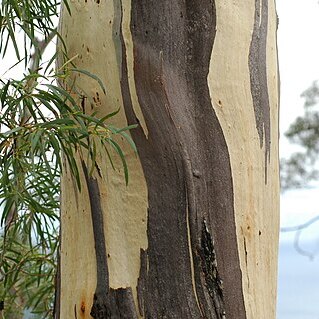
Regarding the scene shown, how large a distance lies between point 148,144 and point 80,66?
16 centimetres

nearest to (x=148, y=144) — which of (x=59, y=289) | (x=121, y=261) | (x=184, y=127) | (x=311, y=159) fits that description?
(x=184, y=127)

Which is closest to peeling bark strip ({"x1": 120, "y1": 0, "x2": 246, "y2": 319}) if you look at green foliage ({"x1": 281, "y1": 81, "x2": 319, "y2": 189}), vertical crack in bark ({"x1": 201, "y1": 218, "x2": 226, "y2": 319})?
vertical crack in bark ({"x1": 201, "y1": 218, "x2": 226, "y2": 319})

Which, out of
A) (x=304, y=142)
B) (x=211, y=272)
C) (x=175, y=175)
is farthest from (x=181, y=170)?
(x=304, y=142)

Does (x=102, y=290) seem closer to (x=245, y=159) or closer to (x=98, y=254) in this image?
(x=98, y=254)

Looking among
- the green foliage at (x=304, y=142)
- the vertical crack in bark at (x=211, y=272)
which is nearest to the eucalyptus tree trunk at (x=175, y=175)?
the vertical crack in bark at (x=211, y=272)

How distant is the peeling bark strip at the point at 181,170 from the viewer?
0.95 meters

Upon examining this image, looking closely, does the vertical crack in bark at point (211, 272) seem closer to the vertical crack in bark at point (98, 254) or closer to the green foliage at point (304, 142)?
the vertical crack in bark at point (98, 254)

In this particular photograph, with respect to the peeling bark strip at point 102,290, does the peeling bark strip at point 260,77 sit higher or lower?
higher

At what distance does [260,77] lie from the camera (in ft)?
3.43

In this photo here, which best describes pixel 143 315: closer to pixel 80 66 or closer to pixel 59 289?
Answer: pixel 59 289

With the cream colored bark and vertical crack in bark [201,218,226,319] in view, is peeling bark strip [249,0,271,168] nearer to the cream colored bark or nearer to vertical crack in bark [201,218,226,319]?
the cream colored bark

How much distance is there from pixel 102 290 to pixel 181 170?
179 millimetres

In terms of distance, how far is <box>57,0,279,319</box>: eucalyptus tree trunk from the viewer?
955 millimetres

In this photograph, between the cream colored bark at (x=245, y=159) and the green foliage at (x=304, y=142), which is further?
the green foliage at (x=304, y=142)
